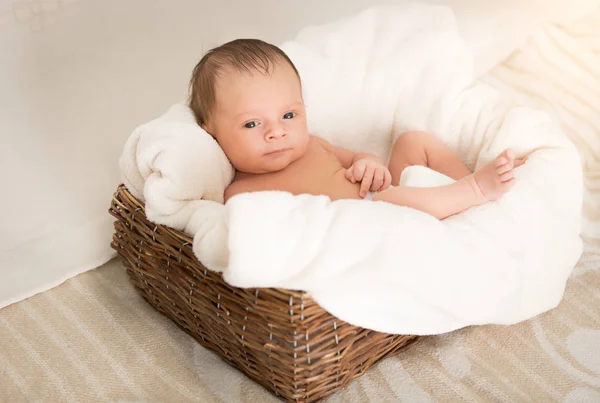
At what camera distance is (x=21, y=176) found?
1.83 m

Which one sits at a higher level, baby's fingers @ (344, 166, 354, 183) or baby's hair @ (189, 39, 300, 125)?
baby's hair @ (189, 39, 300, 125)

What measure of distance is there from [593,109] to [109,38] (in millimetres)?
1319

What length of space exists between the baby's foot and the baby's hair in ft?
1.49

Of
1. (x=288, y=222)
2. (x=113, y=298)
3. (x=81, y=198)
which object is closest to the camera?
(x=288, y=222)

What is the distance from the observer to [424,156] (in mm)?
1572

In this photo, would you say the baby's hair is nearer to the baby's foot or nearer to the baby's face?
the baby's face

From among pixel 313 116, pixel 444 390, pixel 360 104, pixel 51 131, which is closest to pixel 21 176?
pixel 51 131

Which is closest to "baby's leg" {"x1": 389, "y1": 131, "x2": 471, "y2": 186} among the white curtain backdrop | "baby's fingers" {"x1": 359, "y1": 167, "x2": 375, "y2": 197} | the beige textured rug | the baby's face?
"baby's fingers" {"x1": 359, "y1": 167, "x2": 375, "y2": 197}

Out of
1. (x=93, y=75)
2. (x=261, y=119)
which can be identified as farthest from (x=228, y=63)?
(x=93, y=75)

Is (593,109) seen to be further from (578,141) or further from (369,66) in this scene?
(369,66)

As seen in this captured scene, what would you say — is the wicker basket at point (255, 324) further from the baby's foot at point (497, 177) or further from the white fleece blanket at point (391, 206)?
the baby's foot at point (497, 177)

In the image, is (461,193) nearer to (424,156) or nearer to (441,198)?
(441,198)

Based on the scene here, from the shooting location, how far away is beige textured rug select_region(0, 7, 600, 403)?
128cm

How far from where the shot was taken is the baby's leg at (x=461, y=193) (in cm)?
126
